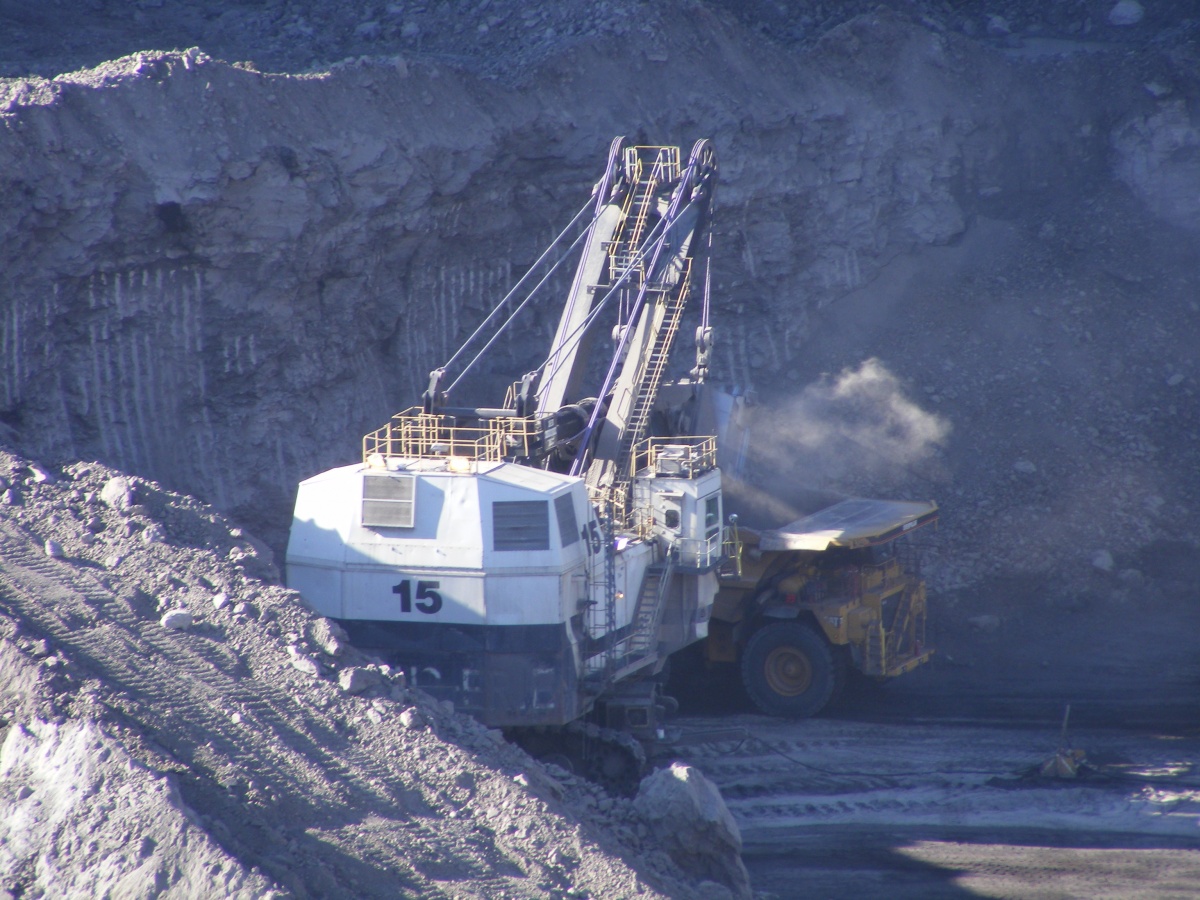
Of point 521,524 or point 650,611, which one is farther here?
point 650,611

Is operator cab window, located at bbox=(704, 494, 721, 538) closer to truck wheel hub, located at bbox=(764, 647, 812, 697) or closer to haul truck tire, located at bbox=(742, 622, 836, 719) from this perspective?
haul truck tire, located at bbox=(742, 622, 836, 719)

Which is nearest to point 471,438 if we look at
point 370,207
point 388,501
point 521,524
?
point 388,501

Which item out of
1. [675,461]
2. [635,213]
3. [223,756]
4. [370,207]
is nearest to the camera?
[223,756]

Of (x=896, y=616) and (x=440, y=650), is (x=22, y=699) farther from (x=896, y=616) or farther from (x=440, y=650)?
(x=896, y=616)

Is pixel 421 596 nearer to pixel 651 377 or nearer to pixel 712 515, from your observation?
pixel 712 515

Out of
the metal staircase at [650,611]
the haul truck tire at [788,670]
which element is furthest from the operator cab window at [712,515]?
the haul truck tire at [788,670]

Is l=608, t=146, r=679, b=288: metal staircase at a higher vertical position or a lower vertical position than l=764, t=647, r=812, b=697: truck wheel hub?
higher

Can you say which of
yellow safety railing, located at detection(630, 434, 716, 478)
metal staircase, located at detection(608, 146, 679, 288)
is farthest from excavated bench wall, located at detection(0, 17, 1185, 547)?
yellow safety railing, located at detection(630, 434, 716, 478)

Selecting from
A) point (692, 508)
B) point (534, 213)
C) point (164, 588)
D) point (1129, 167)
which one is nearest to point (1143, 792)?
point (692, 508)
